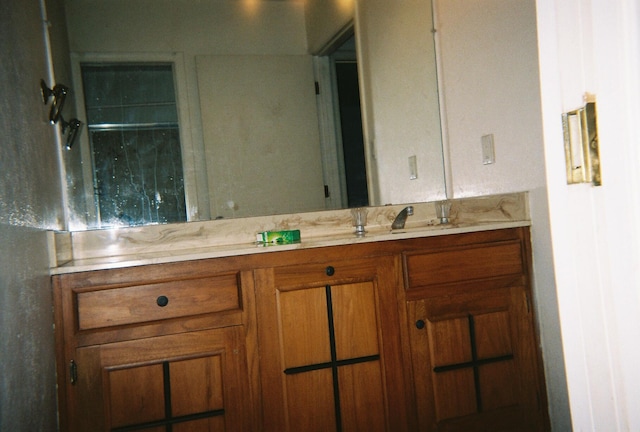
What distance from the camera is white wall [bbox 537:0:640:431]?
0.44 meters

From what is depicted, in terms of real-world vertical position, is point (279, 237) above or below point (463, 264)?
above

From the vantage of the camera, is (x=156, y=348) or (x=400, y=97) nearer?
(x=156, y=348)

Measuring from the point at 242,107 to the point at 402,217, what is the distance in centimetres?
76

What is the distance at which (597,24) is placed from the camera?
1.51ft

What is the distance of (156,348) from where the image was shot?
1.47 metres

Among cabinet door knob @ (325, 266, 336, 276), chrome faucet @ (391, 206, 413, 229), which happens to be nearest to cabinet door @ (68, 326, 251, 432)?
cabinet door knob @ (325, 266, 336, 276)

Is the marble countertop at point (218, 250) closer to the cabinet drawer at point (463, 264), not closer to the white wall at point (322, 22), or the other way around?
the cabinet drawer at point (463, 264)

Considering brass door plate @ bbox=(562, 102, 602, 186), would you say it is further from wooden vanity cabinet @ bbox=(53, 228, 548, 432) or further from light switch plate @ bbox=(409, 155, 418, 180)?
light switch plate @ bbox=(409, 155, 418, 180)

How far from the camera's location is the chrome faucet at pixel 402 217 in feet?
6.45

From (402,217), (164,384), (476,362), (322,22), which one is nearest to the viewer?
(164,384)

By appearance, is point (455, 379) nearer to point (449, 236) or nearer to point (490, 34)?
point (449, 236)

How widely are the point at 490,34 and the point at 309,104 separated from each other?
746 mm

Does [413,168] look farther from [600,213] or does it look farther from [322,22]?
[600,213]

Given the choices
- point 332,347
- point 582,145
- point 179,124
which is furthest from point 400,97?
point 582,145
